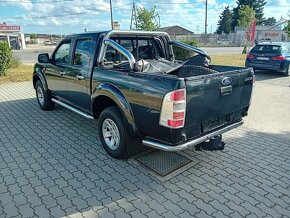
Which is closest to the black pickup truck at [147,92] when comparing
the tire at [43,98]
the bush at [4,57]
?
the tire at [43,98]

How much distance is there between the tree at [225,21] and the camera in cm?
7331

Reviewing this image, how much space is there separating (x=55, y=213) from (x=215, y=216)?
1.78 metres

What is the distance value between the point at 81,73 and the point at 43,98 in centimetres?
248

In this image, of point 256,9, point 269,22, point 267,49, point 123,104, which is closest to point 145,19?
point 267,49

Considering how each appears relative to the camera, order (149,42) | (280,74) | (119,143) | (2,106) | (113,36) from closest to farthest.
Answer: (119,143), (113,36), (149,42), (2,106), (280,74)

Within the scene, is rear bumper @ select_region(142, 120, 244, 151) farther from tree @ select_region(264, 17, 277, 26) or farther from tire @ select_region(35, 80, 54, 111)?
tree @ select_region(264, 17, 277, 26)

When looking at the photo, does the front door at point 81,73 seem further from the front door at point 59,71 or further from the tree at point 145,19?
the tree at point 145,19

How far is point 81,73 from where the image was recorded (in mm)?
4594

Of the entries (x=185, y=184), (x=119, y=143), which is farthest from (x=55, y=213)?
(x=185, y=184)

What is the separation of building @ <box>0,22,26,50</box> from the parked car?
4775 cm

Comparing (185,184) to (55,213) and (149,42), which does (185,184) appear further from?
(149,42)

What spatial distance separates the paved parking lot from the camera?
2953mm

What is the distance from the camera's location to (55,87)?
585 cm

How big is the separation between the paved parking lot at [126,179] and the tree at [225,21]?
74981mm
